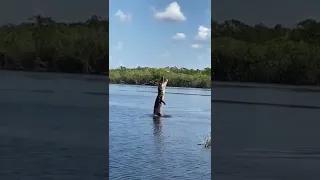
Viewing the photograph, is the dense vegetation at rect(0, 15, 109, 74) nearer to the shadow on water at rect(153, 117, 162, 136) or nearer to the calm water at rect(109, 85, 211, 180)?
the calm water at rect(109, 85, 211, 180)

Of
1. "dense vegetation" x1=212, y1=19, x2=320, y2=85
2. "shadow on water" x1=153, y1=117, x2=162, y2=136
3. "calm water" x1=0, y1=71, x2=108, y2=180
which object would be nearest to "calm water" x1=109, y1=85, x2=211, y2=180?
"shadow on water" x1=153, y1=117, x2=162, y2=136

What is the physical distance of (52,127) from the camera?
162 inches

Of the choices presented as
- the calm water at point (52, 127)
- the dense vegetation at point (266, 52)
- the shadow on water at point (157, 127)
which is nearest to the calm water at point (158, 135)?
the shadow on water at point (157, 127)

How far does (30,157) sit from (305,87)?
251 cm

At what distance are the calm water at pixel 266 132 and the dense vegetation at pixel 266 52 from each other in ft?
0.40

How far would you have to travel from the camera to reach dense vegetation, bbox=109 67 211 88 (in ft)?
16.0

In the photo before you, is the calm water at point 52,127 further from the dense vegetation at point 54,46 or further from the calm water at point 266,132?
the calm water at point 266,132

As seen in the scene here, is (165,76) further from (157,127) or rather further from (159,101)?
(157,127)

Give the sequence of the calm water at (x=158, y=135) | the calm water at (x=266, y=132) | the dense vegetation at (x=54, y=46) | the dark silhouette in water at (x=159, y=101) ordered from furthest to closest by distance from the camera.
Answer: the dark silhouette in water at (x=159, y=101) < the calm water at (x=158, y=135) < the dense vegetation at (x=54, y=46) < the calm water at (x=266, y=132)

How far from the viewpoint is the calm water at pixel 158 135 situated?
14.8 ft

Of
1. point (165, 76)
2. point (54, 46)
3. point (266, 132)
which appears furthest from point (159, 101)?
Answer: point (266, 132)

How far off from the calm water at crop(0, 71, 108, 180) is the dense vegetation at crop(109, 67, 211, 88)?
76cm

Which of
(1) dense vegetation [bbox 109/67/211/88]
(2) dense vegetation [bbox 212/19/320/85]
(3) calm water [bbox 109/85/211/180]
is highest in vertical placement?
(2) dense vegetation [bbox 212/19/320/85]

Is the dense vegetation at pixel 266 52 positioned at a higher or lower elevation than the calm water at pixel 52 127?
higher
